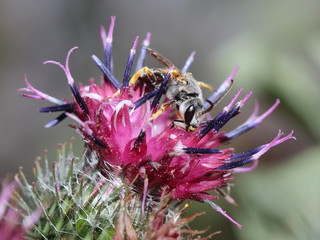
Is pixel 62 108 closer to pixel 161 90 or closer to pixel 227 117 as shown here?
Answer: pixel 161 90

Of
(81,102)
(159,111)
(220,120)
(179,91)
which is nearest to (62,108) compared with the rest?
(81,102)

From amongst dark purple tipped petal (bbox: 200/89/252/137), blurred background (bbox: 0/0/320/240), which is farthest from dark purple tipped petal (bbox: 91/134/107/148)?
blurred background (bbox: 0/0/320/240)

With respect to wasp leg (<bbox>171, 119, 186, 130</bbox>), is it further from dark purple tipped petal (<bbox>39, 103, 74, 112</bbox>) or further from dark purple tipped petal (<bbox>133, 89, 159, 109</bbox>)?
dark purple tipped petal (<bbox>39, 103, 74, 112</bbox>)

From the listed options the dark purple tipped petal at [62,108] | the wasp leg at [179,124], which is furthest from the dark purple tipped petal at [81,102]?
the wasp leg at [179,124]

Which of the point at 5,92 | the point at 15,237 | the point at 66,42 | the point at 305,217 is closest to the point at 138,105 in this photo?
the point at 15,237

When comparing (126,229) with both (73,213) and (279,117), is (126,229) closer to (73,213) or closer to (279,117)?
(73,213)
